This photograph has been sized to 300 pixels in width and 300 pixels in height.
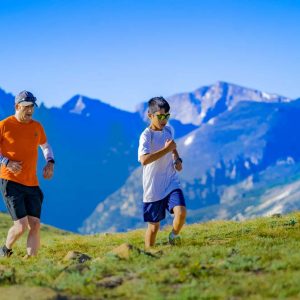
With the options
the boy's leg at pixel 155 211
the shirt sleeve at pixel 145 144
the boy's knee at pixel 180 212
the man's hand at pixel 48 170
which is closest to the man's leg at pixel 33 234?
the man's hand at pixel 48 170

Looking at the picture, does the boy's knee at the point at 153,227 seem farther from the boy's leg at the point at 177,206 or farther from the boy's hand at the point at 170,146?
the boy's hand at the point at 170,146

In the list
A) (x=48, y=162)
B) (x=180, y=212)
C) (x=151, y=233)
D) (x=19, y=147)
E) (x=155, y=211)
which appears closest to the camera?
(x=180, y=212)

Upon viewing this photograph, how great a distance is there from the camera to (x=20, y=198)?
12039 millimetres

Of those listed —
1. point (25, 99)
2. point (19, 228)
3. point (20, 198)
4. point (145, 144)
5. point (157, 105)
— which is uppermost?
point (25, 99)

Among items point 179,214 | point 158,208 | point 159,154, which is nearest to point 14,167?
Answer: point 159,154

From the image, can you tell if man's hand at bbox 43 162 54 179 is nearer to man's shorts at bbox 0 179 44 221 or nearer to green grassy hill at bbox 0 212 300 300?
man's shorts at bbox 0 179 44 221

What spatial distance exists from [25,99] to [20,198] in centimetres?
212

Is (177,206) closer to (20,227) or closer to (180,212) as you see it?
(180,212)

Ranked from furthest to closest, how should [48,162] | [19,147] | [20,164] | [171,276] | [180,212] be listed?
1. [48,162]
2. [19,147]
3. [20,164]
4. [180,212]
5. [171,276]

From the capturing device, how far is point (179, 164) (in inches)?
475

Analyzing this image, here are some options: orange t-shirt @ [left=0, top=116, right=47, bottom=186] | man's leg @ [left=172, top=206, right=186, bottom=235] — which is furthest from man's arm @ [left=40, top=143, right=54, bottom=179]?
man's leg @ [left=172, top=206, right=186, bottom=235]

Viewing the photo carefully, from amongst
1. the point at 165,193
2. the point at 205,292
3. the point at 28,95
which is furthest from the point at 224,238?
the point at 205,292

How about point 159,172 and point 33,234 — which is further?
point 33,234

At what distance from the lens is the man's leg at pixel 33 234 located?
12375 mm
